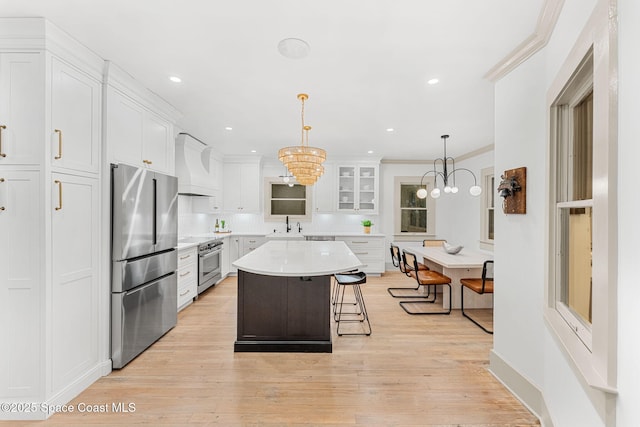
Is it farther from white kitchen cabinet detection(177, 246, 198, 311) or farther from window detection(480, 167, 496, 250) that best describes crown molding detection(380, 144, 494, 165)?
white kitchen cabinet detection(177, 246, 198, 311)

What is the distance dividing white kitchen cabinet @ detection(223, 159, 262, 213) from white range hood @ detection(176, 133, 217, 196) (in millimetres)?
721

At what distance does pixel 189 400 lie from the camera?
6.86ft

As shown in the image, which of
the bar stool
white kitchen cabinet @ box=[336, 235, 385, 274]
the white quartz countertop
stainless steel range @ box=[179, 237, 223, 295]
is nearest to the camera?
the white quartz countertop

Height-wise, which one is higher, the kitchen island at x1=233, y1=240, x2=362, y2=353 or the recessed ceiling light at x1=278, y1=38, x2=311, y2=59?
the recessed ceiling light at x1=278, y1=38, x2=311, y2=59

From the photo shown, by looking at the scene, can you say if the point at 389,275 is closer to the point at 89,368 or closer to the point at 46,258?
the point at 89,368

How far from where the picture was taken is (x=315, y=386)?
225 cm

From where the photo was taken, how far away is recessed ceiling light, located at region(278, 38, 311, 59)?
2.04 meters

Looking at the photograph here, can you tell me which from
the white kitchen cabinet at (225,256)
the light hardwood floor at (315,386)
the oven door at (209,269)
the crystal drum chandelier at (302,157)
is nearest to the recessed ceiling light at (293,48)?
the crystal drum chandelier at (302,157)

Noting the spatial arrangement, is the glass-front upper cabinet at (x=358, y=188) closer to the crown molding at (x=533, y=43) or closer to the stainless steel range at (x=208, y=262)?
the stainless steel range at (x=208, y=262)

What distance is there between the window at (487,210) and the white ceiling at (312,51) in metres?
1.86

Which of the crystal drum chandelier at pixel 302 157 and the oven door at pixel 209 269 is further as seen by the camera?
the oven door at pixel 209 269

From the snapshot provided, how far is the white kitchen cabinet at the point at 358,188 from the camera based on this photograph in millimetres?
6297

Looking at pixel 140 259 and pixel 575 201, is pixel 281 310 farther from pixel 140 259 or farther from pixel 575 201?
pixel 575 201

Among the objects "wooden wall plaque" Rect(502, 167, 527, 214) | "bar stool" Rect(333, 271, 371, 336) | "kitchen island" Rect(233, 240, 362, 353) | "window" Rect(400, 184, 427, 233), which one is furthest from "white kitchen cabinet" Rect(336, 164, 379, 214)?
"wooden wall plaque" Rect(502, 167, 527, 214)
